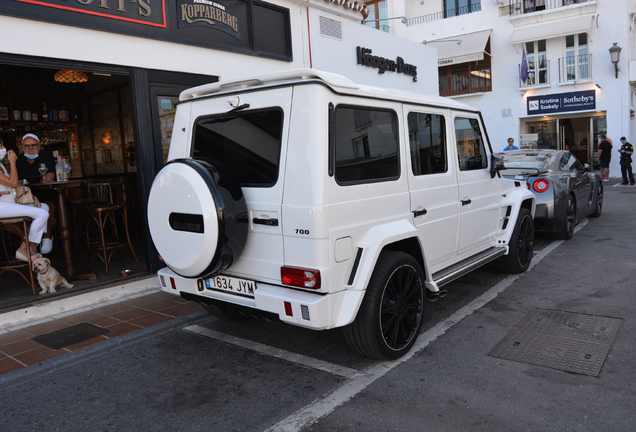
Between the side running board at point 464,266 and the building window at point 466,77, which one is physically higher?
the building window at point 466,77

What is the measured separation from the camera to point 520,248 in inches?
235

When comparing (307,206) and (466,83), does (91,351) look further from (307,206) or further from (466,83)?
(466,83)

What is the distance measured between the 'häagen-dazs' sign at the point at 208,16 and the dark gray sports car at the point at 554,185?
494cm

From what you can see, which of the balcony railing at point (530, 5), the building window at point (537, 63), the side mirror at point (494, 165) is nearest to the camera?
the side mirror at point (494, 165)

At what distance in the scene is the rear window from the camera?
347cm

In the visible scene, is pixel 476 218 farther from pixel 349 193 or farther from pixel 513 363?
pixel 349 193

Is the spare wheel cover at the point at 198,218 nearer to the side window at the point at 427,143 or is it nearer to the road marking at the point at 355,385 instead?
the road marking at the point at 355,385

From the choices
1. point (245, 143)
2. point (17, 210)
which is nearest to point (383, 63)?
point (17, 210)

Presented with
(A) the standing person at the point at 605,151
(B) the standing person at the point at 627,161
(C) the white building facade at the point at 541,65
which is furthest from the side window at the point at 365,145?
(C) the white building facade at the point at 541,65

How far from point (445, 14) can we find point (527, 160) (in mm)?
19883

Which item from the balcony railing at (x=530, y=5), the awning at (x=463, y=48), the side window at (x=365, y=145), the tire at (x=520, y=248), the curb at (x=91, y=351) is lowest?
the curb at (x=91, y=351)

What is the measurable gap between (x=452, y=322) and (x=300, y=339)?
4.68 ft

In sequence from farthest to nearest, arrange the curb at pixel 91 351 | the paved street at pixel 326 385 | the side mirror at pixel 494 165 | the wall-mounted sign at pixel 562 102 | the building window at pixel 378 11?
the building window at pixel 378 11
the wall-mounted sign at pixel 562 102
the side mirror at pixel 494 165
the curb at pixel 91 351
the paved street at pixel 326 385

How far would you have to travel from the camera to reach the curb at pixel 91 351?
3.77 meters
